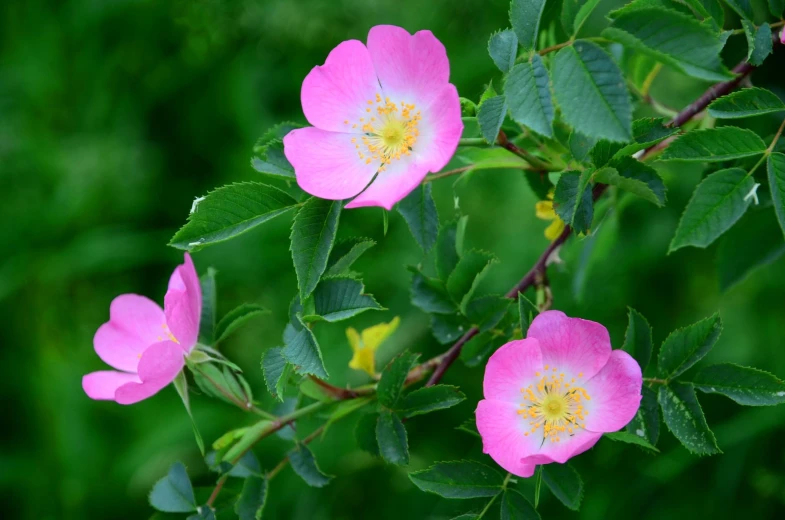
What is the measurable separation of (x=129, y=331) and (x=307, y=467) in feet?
0.91

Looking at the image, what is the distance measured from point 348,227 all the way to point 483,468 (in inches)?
48.6

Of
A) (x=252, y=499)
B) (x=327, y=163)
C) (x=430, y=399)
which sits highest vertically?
(x=327, y=163)

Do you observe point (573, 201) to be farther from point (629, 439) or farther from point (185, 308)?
point (185, 308)

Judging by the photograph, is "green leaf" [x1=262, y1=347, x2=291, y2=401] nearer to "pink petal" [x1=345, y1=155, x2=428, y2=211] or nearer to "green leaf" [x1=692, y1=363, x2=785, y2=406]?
"pink petal" [x1=345, y1=155, x2=428, y2=211]

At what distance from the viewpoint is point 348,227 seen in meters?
1.91

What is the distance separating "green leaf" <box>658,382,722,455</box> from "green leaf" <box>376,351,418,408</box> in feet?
0.82

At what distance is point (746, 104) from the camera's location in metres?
0.68

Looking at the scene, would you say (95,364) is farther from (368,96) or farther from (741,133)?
(741,133)

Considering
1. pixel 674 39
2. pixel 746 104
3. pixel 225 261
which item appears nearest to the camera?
pixel 674 39

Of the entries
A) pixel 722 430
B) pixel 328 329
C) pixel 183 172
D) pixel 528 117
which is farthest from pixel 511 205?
pixel 528 117

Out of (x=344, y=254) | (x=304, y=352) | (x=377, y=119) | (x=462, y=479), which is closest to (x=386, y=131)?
(x=377, y=119)

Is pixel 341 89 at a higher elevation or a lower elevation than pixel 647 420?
higher

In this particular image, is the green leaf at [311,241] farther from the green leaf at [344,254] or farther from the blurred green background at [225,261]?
the blurred green background at [225,261]

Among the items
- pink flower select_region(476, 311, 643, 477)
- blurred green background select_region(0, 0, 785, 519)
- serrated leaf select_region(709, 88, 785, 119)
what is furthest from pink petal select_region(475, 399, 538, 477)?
blurred green background select_region(0, 0, 785, 519)
